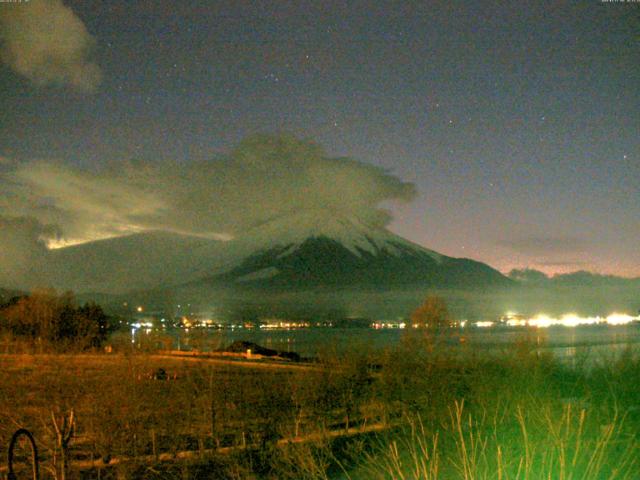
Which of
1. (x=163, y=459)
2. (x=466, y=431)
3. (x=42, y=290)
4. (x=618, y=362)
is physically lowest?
(x=163, y=459)

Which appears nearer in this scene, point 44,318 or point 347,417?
point 347,417

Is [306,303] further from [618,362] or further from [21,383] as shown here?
[618,362]

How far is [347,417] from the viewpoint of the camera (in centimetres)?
1764

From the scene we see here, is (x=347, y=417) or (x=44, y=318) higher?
(x=44, y=318)

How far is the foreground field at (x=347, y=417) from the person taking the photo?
734 centimetres

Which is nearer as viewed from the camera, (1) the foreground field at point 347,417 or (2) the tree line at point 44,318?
(1) the foreground field at point 347,417

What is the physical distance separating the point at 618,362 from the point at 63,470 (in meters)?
9.93

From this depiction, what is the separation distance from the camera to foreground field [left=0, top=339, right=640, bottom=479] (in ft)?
24.1

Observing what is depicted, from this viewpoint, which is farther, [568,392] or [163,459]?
[163,459]

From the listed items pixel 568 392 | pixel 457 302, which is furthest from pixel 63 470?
pixel 457 302

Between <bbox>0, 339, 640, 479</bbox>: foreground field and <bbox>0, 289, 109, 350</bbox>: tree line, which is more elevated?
<bbox>0, 289, 109, 350</bbox>: tree line

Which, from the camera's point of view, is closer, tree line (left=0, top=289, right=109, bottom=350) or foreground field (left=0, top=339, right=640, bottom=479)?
foreground field (left=0, top=339, right=640, bottom=479)

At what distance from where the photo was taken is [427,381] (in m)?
17.3

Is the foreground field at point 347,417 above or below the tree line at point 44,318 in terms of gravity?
below
